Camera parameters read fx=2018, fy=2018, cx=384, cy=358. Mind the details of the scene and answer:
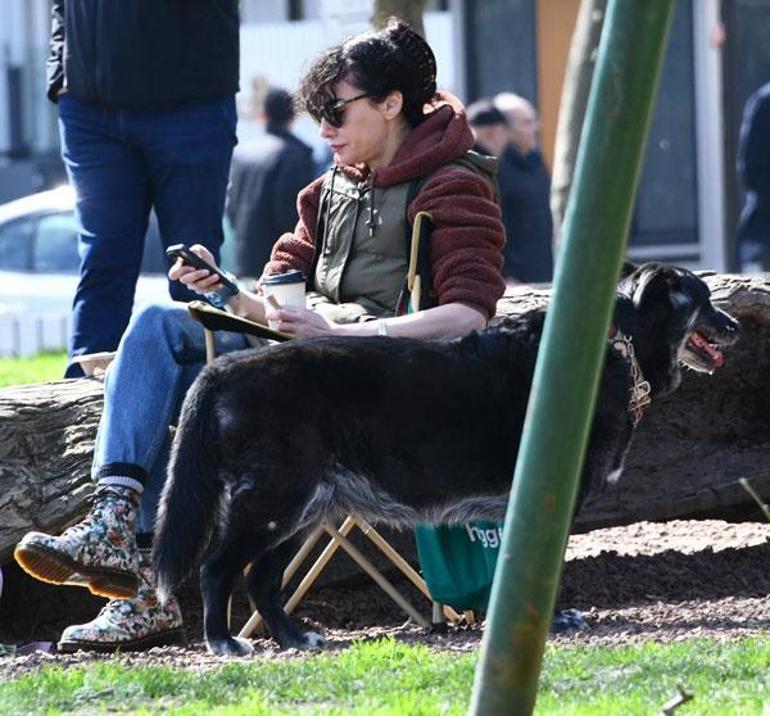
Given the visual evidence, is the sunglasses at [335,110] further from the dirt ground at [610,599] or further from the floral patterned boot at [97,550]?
the dirt ground at [610,599]

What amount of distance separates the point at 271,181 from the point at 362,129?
21.0ft

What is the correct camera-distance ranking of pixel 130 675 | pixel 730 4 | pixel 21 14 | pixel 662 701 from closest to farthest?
pixel 662 701 < pixel 130 675 < pixel 730 4 < pixel 21 14

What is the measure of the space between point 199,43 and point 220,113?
264 mm

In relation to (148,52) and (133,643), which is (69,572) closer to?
(133,643)

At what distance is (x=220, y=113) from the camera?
740 centimetres

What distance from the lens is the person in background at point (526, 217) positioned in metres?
12.0

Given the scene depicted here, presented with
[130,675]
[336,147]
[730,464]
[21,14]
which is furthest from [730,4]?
[130,675]

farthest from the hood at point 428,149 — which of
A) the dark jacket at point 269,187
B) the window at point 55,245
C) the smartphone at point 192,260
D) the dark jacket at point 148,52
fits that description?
the window at point 55,245

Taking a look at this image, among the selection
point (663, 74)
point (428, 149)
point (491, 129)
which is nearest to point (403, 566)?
point (428, 149)

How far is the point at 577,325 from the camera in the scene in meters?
3.73

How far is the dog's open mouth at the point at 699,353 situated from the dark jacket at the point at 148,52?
2.06m

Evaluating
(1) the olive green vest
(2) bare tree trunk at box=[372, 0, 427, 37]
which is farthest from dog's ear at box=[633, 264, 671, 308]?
(2) bare tree trunk at box=[372, 0, 427, 37]

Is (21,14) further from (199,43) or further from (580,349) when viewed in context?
(580,349)

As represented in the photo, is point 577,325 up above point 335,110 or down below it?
below
